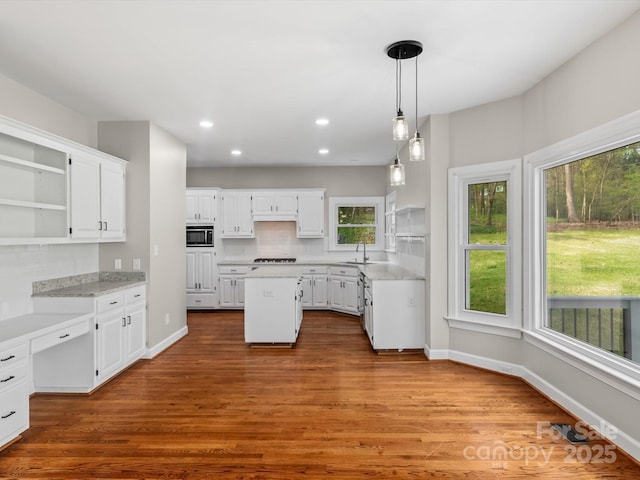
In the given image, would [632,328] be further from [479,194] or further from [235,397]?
[235,397]

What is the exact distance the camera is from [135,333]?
13.2ft

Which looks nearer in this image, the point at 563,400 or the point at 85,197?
the point at 563,400

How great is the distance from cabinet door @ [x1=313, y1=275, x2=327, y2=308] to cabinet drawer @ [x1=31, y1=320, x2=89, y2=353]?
4.10m

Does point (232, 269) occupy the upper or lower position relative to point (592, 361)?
upper

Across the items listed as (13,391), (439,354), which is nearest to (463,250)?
(439,354)

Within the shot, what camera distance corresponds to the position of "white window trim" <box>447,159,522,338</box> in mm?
3637

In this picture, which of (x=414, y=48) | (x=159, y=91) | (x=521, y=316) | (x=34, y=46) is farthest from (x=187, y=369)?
(x=414, y=48)

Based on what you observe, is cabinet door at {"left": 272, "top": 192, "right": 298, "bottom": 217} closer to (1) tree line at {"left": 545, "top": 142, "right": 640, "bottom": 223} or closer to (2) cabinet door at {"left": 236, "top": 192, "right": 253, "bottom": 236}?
(2) cabinet door at {"left": 236, "top": 192, "right": 253, "bottom": 236}

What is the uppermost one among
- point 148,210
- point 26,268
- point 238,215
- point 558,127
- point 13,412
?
point 558,127

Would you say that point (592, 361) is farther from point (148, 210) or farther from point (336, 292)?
point (148, 210)

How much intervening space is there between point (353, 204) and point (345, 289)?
1.74 metres

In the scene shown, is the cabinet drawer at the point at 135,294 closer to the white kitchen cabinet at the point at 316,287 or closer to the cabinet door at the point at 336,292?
the white kitchen cabinet at the point at 316,287

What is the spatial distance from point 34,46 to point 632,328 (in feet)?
15.4

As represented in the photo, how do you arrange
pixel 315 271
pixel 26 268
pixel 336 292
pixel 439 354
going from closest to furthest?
pixel 26 268 < pixel 439 354 < pixel 336 292 < pixel 315 271
